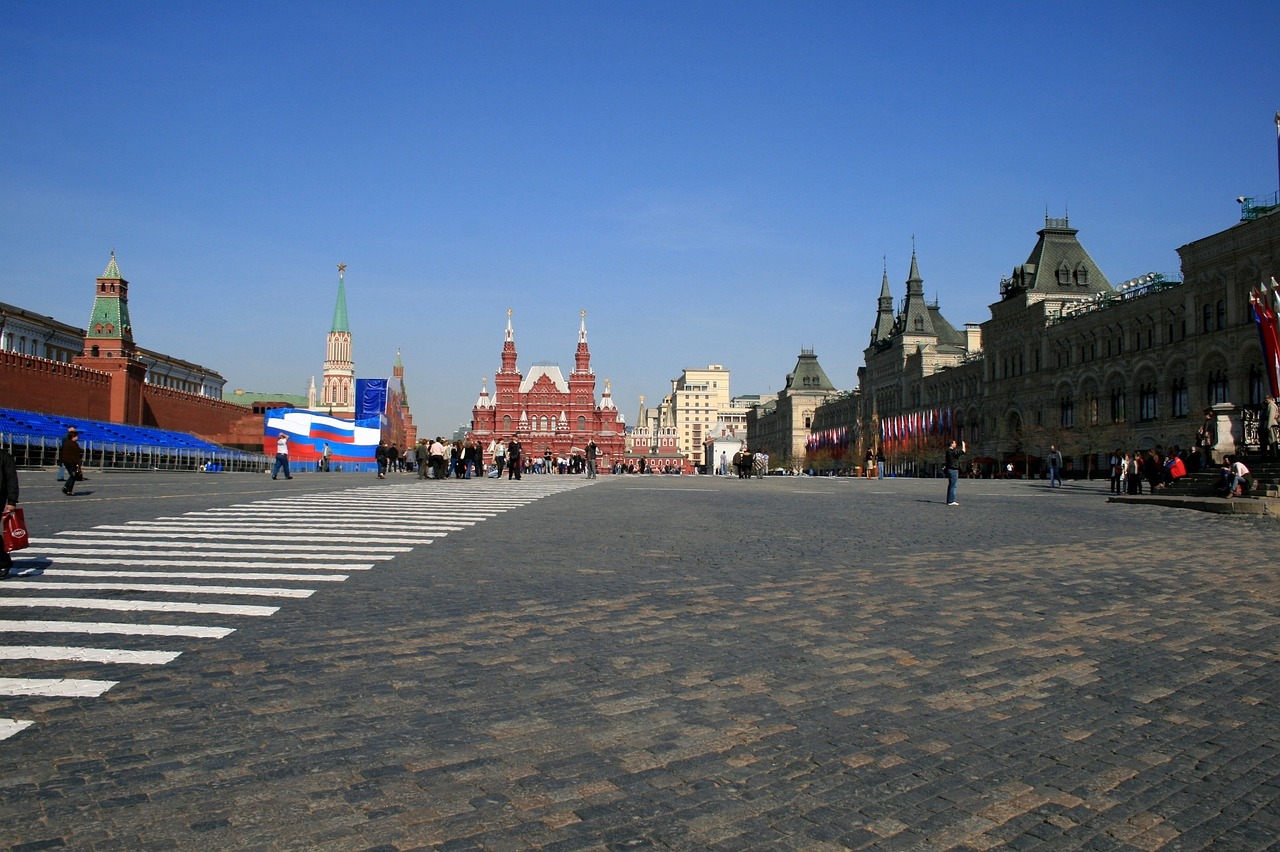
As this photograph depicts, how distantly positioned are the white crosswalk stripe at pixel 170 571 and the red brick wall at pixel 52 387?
49.2 meters

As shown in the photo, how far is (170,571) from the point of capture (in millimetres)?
9297

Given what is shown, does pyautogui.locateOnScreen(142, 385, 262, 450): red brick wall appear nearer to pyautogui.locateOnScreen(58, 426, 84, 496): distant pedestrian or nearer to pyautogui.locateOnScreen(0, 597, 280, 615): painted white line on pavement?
pyautogui.locateOnScreen(58, 426, 84, 496): distant pedestrian

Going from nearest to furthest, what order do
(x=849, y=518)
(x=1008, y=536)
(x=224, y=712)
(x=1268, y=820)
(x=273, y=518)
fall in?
(x=1268, y=820), (x=224, y=712), (x=1008, y=536), (x=273, y=518), (x=849, y=518)

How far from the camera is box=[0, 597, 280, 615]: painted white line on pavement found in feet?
24.1

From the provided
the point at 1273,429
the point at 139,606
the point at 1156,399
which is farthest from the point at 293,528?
the point at 1156,399

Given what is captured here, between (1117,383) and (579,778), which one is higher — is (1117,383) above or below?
above

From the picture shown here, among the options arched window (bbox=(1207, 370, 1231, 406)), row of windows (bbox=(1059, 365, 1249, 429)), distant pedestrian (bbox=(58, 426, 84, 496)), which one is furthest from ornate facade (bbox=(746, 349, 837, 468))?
distant pedestrian (bbox=(58, 426, 84, 496))

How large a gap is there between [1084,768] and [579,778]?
2.16 meters

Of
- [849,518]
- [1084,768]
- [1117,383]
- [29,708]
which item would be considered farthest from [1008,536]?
[1117,383]

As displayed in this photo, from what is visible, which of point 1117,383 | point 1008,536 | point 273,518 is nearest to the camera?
point 1008,536

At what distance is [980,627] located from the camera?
7.04 meters

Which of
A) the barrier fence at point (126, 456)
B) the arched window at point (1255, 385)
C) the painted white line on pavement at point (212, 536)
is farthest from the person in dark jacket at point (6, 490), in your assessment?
the arched window at point (1255, 385)

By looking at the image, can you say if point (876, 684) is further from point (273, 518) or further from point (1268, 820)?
point (273, 518)

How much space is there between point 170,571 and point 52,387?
62.5 m
